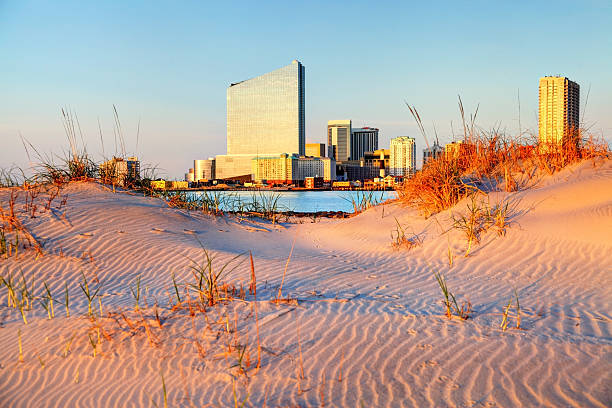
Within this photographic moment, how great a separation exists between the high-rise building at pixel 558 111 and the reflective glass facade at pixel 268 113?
5410 inches

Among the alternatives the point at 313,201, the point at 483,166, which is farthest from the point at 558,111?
the point at 313,201

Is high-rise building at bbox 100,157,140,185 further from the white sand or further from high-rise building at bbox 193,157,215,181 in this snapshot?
high-rise building at bbox 193,157,215,181

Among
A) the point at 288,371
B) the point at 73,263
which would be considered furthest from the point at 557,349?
the point at 73,263

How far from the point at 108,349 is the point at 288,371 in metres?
1.31

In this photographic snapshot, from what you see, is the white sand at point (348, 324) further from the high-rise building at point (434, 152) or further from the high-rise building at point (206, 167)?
the high-rise building at point (206, 167)

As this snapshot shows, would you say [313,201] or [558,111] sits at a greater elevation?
[558,111]

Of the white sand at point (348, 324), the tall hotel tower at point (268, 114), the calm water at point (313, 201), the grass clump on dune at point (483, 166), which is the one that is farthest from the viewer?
the tall hotel tower at point (268, 114)

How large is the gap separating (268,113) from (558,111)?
149280mm

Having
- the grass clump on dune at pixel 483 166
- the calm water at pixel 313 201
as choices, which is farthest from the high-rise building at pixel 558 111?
the calm water at pixel 313 201

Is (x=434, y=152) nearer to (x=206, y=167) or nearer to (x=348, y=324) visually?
(x=348, y=324)

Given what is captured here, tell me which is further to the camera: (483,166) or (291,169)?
(291,169)

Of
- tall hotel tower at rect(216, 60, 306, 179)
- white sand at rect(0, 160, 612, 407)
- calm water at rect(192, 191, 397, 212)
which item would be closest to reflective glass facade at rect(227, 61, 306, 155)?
tall hotel tower at rect(216, 60, 306, 179)

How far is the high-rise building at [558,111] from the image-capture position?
809 centimetres

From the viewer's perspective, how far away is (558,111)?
370 inches
